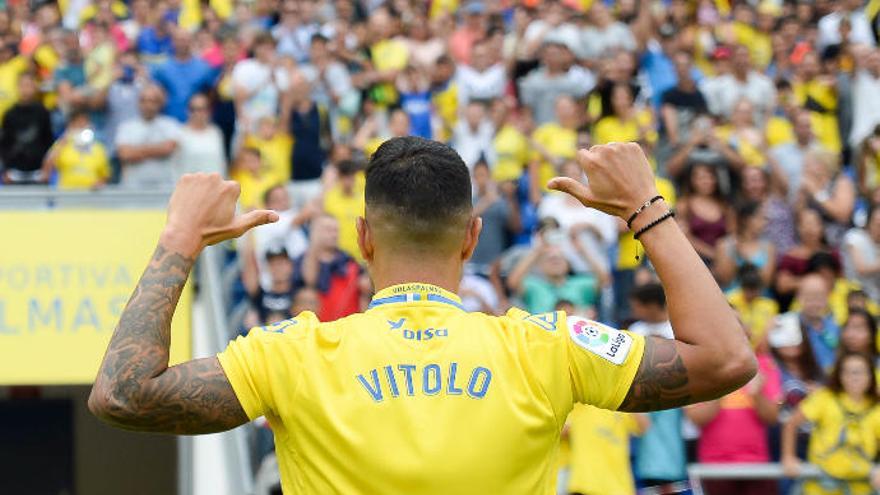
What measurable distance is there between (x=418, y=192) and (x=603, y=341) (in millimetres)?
489

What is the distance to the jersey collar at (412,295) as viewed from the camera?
3.34 metres

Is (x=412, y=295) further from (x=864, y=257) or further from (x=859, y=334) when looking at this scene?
(x=864, y=257)

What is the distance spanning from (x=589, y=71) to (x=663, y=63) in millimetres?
1043

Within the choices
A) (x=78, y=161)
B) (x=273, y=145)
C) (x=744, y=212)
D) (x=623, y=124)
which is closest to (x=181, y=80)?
(x=273, y=145)

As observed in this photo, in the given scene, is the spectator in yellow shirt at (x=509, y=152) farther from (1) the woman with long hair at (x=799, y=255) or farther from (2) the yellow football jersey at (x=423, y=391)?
(2) the yellow football jersey at (x=423, y=391)

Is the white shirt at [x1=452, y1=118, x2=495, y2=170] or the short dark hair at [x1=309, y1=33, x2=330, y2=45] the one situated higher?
the short dark hair at [x1=309, y1=33, x2=330, y2=45]

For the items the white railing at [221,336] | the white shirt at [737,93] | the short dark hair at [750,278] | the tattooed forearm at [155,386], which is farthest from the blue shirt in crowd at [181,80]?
the tattooed forearm at [155,386]

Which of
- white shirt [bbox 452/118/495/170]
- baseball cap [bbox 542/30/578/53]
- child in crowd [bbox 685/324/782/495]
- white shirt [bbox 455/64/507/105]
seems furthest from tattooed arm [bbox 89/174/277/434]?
baseball cap [bbox 542/30/578/53]

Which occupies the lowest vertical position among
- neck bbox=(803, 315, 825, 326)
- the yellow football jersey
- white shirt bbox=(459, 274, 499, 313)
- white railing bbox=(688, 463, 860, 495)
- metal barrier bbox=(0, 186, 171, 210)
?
white railing bbox=(688, 463, 860, 495)

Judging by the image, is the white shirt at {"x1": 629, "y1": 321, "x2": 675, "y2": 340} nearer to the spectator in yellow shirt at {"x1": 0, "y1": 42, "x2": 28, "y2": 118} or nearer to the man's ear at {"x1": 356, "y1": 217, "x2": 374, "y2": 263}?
the man's ear at {"x1": 356, "y1": 217, "x2": 374, "y2": 263}

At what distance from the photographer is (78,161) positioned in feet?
43.3

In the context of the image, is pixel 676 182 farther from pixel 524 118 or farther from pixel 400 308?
pixel 400 308

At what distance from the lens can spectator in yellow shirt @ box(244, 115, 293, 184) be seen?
14.1 meters

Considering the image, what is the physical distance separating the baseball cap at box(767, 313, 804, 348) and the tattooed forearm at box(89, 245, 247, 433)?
823cm
